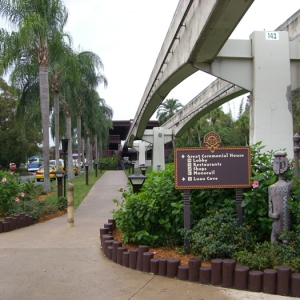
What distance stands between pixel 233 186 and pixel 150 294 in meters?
2.32

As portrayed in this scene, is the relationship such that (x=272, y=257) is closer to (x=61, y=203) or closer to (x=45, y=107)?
(x=61, y=203)

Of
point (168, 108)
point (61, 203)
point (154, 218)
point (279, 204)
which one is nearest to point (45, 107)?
point (61, 203)

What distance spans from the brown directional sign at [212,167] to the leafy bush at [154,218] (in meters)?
0.50

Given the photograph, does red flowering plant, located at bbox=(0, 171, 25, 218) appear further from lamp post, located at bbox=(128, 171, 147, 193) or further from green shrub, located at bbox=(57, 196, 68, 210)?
lamp post, located at bbox=(128, 171, 147, 193)

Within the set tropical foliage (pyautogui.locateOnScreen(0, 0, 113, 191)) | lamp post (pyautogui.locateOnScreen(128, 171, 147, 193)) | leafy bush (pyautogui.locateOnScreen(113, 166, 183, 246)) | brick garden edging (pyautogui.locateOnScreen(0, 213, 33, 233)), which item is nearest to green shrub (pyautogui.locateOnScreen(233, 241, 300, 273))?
leafy bush (pyautogui.locateOnScreen(113, 166, 183, 246))

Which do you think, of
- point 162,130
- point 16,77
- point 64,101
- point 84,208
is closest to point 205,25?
point 84,208

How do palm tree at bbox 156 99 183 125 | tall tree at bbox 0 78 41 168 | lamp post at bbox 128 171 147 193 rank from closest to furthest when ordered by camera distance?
lamp post at bbox 128 171 147 193
tall tree at bbox 0 78 41 168
palm tree at bbox 156 99 183 125

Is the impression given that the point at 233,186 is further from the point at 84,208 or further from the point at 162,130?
the point at 162,130

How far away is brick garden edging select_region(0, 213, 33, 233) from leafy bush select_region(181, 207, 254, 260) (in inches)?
208

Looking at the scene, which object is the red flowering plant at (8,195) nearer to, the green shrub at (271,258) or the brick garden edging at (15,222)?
the brick garden edging at (15,222)

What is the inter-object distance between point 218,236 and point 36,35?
15686mm

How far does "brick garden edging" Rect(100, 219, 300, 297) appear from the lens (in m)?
5.08

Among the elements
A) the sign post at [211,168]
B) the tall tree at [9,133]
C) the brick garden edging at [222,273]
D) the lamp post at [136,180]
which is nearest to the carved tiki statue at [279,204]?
the sign post at [211,168]

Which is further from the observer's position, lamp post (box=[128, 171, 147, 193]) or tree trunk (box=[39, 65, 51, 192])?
tree trunk (box=[39, 65, 51, 192])
